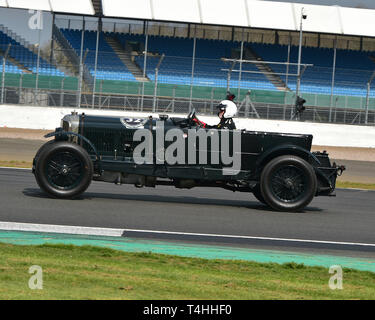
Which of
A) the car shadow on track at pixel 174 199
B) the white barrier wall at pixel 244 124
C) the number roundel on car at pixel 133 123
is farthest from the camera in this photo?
the white barrier wall at pixel 244 124

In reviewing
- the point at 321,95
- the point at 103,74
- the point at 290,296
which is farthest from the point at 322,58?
the point at 290,296

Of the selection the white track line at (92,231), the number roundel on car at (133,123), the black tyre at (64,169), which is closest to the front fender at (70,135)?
the black tyre at (64,169)

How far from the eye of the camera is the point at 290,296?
17.0 ft

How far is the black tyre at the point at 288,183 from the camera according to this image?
1026cm

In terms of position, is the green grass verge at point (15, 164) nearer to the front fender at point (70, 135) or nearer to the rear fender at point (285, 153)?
the front fender at point (70, 135)

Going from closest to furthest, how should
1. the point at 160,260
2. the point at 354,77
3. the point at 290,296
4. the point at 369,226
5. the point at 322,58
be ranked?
the point at 290,296
the point at 160,260
the point at 369,226
the point at 354,77
the point at 322,58

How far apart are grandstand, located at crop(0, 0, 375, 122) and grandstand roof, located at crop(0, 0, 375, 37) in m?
0.32

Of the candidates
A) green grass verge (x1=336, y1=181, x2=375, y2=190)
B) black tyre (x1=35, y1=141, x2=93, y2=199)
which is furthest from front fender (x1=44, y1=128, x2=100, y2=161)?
green grass verge (x1=336, y1=181, x2=375, y2=190)

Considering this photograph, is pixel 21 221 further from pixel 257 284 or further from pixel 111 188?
pixel 111 188

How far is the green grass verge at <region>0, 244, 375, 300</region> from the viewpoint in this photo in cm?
491

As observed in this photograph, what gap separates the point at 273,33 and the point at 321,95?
7.01 metres

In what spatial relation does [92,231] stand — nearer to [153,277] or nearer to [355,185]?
[153,277]

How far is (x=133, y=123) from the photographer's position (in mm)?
10367

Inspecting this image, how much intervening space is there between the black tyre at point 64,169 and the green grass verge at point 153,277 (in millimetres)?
3227
